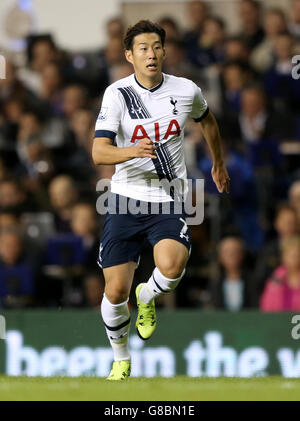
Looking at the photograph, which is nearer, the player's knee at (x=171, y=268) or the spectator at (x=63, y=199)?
the player's knee at (x=171, y=268)

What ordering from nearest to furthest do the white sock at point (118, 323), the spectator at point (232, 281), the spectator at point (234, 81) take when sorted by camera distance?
the white sock at point (118, 323) → the spectator at point (232, 281) → the spectator at point (234, 81)

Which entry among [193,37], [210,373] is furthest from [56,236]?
[193,37]

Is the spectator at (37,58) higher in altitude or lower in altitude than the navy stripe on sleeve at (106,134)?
higher

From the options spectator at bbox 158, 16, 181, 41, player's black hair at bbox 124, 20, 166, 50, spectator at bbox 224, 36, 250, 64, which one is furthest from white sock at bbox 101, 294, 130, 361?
spectator at bbox 158, 16, 181, 41

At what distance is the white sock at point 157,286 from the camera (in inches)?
323

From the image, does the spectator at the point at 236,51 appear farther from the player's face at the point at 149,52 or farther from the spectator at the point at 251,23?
the player's face at the point at 149,52

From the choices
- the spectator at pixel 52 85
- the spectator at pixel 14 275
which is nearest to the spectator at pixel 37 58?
the spectator at pixel 52 85

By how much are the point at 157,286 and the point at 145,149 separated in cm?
123

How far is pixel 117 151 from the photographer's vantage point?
7758 millimetres

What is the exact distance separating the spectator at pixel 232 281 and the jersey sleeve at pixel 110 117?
12.0 ft

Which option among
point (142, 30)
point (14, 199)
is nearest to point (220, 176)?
point (142, 30)

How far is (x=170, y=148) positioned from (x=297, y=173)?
5.08m

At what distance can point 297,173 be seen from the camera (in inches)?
514
